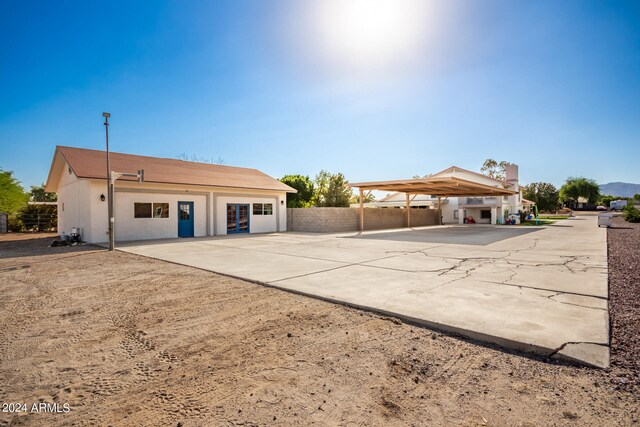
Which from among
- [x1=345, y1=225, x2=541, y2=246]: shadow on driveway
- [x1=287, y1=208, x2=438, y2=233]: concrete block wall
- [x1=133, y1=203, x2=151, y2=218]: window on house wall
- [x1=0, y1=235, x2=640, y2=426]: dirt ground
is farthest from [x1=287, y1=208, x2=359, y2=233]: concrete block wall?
[x1=0, y1=235, x2=640, y2=426]: dirt ground

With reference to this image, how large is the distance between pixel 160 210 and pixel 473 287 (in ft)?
51.9

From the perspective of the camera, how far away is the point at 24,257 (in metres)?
10.2

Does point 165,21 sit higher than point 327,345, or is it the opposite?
point 165,21

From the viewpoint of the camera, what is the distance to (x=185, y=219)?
17.5 meters

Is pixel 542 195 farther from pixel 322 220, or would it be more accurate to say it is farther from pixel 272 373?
pixel 272 373

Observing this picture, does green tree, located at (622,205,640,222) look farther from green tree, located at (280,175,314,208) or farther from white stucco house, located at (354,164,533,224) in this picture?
green tree, located at (280,175,314,208)

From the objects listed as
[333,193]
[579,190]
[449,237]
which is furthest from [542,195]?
[449,237]

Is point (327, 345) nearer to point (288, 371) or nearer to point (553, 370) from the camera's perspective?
point (288, 371)

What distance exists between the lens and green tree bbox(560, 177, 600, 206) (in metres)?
80.2

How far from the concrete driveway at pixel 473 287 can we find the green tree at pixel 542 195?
6623 cm

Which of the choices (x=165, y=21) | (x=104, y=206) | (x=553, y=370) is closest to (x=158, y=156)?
(x=104, y=206)

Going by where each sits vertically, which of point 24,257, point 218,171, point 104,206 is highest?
point 218,171

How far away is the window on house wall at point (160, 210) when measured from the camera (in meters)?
16.3

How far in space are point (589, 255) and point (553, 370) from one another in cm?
915
